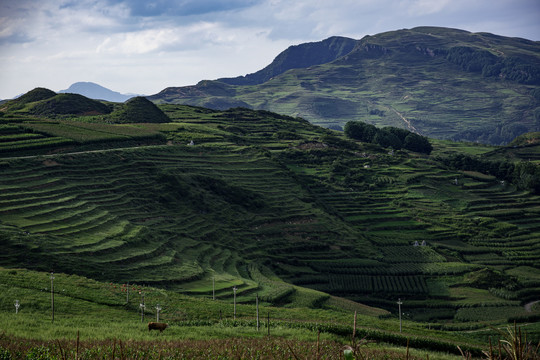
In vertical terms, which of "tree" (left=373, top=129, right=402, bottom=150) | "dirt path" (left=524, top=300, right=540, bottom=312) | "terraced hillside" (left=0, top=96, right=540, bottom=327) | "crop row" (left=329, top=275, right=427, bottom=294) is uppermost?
"tree" (left=373, top=129, right=402, bottom=150)

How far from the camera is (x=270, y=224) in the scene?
84125 mm

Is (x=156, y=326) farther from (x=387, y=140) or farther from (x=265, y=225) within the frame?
(x=387, y=140)

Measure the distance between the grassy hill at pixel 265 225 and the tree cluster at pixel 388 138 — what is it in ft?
98.9

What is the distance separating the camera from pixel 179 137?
4353 inches

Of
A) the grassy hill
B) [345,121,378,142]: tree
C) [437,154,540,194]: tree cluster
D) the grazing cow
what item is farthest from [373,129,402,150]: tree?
the grazing cow

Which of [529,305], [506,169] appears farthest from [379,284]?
[506,169]

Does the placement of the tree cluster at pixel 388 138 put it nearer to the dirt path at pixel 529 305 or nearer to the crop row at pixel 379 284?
the crop row at pixel 379 284

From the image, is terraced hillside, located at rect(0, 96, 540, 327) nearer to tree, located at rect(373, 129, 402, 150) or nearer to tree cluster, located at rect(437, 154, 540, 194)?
tree cluster, located at rect(437, 154, 540, 194)

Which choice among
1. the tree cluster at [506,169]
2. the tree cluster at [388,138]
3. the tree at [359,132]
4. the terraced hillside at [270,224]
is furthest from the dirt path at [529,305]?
the tree at [359,132]

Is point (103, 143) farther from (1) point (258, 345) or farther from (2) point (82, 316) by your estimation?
(1) point (258, 345)

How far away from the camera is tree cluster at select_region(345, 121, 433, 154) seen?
157475 millimetres

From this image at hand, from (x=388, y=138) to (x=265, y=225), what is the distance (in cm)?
8598

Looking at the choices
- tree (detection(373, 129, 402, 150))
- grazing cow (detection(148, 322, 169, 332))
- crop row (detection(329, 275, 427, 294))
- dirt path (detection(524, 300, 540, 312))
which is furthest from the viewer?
tree (detection(373, 129, 402, 150))

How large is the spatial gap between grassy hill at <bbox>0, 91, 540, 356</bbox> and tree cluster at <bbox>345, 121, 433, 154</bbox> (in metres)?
30.1
